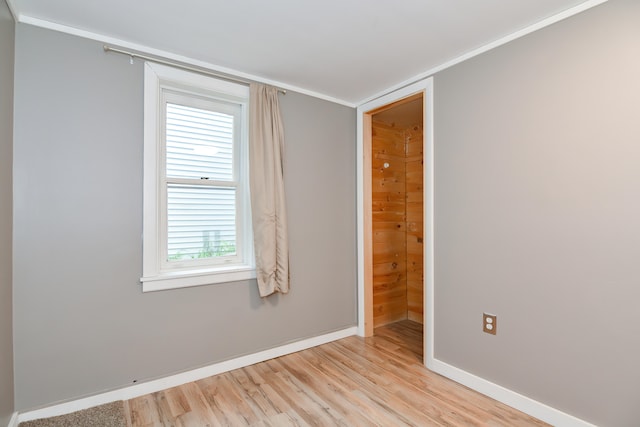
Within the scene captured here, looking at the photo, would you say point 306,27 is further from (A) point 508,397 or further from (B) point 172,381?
(A) point 508,397

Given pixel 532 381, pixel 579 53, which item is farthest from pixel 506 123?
pixel 532 381

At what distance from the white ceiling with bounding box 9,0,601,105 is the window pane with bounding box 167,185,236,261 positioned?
1013mm

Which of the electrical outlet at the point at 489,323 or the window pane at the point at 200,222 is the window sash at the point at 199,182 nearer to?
the window pane at the point at 200,222

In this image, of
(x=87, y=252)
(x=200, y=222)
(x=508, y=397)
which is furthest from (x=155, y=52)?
(x=508, y=397)

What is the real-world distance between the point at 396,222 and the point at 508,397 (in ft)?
6.77

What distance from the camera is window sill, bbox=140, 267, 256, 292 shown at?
2162mm

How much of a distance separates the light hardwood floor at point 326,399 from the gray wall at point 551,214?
292mm

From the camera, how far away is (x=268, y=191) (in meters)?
2.57

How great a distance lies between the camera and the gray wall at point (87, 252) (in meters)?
1.82

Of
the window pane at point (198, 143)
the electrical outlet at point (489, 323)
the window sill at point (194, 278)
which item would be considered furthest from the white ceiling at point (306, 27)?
the electrical outlet at point (489, 323)

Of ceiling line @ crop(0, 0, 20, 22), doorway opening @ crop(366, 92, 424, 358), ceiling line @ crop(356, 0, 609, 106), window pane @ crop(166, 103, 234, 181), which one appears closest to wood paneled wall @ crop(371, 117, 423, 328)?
doorway opening @ crop(366, 92, 424, 358)

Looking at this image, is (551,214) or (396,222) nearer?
(551,214)

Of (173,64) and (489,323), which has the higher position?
(173,64)

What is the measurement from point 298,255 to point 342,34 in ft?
5.84
